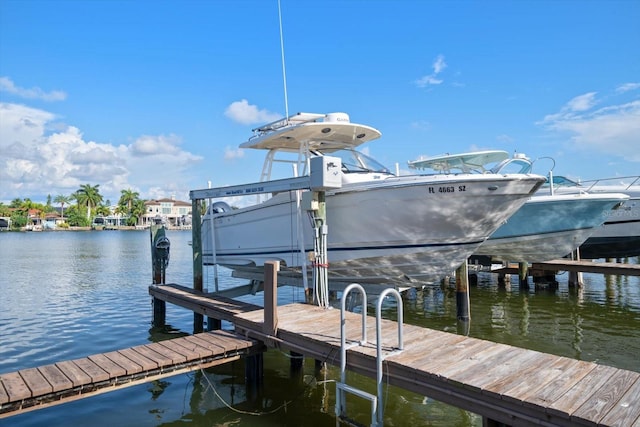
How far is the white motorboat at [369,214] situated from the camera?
25.0 feet

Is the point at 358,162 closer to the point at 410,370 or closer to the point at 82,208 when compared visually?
the point at 410,370

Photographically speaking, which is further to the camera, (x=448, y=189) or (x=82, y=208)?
(x=82, y=208)

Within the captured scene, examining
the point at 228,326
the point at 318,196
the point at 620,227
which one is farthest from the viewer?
the point at 620,227

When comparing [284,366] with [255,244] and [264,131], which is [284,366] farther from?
[264,131]

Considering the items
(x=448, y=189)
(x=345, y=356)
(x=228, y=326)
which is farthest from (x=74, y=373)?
(x=228, y=326)

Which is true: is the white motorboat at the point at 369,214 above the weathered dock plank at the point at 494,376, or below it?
above

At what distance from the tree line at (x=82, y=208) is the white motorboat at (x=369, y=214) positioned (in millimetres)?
119646

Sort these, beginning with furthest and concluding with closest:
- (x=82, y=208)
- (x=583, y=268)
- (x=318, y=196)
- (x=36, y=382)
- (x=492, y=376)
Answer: (x=82, y=208) → (x=583, y=268) → (x=318, y=196) → (x=36, y=382) → (x=492, y=376)

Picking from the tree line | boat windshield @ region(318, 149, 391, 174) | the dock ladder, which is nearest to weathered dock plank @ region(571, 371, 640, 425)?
the dock ladder

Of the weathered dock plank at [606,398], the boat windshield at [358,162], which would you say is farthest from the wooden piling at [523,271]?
the weathered dock plank at [606,398]

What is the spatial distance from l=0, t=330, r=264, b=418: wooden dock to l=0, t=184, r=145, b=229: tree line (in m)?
122

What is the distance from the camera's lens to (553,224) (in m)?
12.9

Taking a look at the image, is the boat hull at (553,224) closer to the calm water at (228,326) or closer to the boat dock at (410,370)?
the calm water at (228,326)

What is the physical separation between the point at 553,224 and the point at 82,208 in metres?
124
